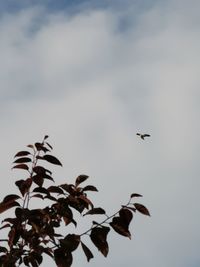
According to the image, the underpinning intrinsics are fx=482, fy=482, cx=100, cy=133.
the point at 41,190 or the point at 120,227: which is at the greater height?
the point at 41,190

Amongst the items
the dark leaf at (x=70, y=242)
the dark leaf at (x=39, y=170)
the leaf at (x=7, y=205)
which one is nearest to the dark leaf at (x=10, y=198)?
the leaf at (x=7, y=205)

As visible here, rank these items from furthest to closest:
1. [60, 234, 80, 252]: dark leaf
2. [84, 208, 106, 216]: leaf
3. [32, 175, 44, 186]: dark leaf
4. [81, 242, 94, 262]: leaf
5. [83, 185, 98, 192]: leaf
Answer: [83, 185, 98, 192]: leaf, [32, 175, 44, 186]: dark leaf, [84, 208, 106, 216]: leaf, [60, 234, 80, 252]: dark leaf, [81, 242, 94, 262]: leaf

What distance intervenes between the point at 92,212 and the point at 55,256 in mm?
618

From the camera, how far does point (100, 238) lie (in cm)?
523

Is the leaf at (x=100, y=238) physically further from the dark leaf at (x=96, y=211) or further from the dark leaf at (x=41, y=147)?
the dark leaf at (x=41, y=147)

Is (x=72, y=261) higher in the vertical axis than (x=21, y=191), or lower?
lower

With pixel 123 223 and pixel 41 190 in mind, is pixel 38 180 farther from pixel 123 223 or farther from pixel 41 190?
pixel 123 223

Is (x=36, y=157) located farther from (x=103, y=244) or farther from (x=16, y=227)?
(x=103, y=244)

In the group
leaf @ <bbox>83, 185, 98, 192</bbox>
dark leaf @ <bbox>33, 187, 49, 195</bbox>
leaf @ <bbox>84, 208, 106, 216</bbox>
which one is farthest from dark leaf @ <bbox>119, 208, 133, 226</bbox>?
dark leaf @ <bbox>33, 187, 49, 195</bbox>

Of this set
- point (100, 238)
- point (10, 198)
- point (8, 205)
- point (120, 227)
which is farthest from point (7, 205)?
point (120, 227)

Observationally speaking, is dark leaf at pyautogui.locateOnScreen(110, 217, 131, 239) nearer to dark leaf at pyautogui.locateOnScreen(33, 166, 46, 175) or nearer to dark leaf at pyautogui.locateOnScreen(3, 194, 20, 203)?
dark leaf at pyautogui.locateOnScreen(33, 166, 46, 175)

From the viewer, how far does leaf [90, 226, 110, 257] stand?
523 cm

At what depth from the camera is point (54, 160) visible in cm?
569

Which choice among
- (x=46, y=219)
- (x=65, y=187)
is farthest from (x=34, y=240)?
(x=65, y=187)
